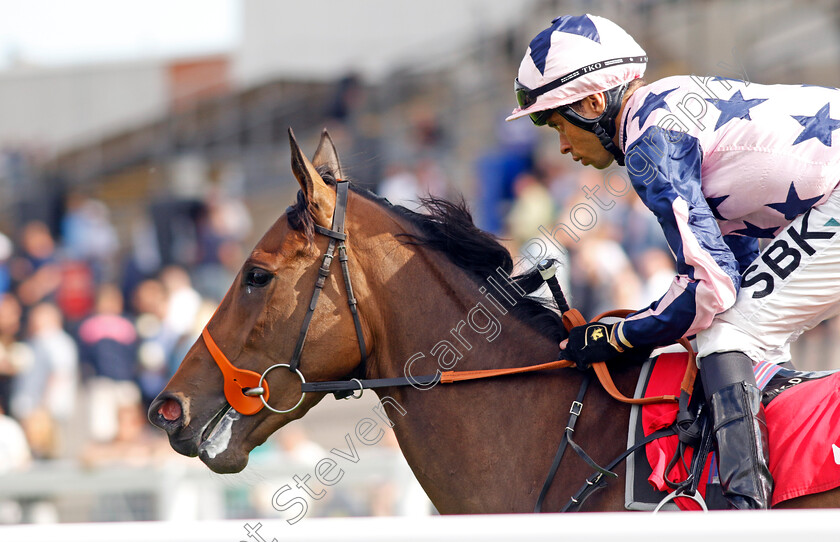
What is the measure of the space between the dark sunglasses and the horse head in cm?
68

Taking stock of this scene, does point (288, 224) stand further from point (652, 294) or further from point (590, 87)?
point (652, 294)

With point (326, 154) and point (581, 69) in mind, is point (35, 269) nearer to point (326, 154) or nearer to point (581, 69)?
point (326, 154)

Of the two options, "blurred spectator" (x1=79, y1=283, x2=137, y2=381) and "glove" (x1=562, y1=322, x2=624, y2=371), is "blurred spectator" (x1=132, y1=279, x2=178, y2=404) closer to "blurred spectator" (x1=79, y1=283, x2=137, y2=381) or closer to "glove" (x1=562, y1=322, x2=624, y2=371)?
"blurred spectator" (x1=79, y1=283, x2=137, y2=381)

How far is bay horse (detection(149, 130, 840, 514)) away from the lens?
2.90m

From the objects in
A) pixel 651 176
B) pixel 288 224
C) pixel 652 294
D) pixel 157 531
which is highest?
pixel 651 176

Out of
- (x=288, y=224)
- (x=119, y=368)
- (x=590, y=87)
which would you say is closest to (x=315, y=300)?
(x=288, y=224)

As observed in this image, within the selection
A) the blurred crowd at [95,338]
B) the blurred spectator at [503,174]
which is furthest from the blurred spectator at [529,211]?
the blurred crowd at [95,338]

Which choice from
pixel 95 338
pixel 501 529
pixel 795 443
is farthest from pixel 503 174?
pixel 501 529

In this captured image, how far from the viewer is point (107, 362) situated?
778cm

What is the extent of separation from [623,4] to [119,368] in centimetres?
752

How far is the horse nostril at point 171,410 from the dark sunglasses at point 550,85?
1.46m

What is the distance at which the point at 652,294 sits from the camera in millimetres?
6578

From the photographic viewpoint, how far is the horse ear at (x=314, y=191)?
9.73ft

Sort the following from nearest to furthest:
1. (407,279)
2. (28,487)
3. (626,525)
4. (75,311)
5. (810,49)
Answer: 1. (626,525)
2. (407,279)
3. (28,487)
4. (75,311)
5. (810,49)
